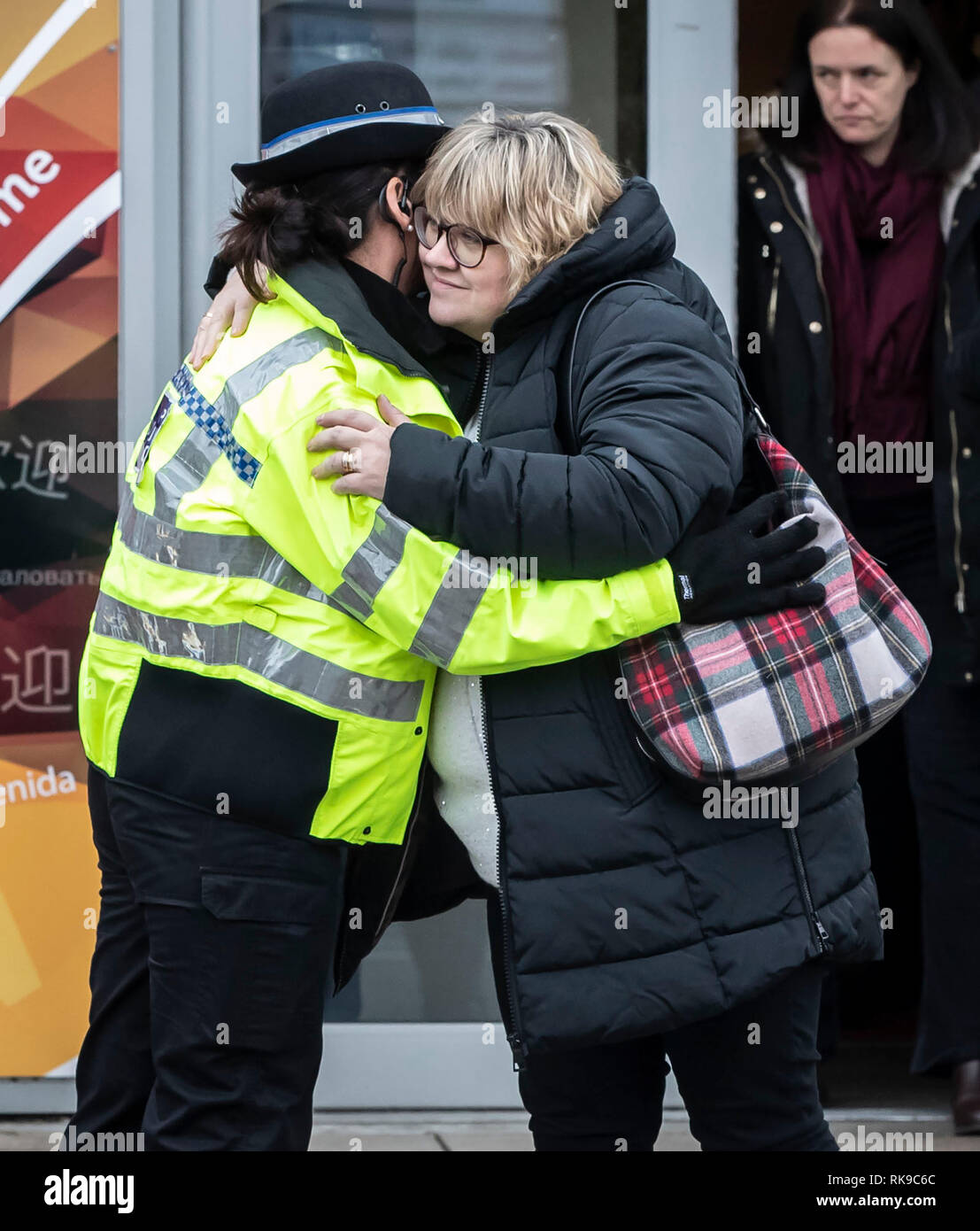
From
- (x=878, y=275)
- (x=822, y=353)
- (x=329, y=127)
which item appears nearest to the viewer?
(x=329, y=127)

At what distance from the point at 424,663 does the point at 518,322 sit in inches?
19.1

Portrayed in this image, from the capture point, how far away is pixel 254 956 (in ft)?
6.87

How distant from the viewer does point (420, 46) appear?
3.41 m

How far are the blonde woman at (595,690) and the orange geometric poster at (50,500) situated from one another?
4.08 feet

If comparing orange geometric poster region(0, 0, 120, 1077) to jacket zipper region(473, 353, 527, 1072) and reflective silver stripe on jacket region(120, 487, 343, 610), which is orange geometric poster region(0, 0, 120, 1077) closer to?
reflective silver stripe on jacket region(120, 487, 343, 610)

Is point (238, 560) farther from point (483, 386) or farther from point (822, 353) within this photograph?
point (822, 353)

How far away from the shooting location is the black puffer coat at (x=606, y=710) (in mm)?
1944

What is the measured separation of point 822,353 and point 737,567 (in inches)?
62.0
